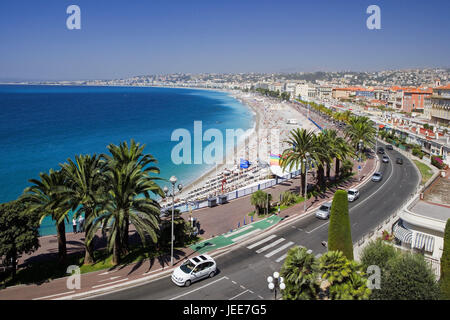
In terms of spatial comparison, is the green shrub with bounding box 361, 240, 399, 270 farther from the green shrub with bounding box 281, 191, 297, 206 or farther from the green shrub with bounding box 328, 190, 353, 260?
the green shrub with bounding box 281, 191, 297, 206

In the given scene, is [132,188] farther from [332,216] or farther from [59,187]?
[332,216]

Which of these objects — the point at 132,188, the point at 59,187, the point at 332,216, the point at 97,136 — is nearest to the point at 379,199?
the point at 332,216

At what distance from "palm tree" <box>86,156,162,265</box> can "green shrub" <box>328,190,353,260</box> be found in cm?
955

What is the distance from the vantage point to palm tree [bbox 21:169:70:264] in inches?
640

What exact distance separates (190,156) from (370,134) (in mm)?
32792

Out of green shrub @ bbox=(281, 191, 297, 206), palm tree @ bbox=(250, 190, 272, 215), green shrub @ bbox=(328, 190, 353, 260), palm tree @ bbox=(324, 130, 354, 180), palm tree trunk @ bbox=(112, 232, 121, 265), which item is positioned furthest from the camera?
palm tree @ bbox=(324, 130, 354, 180)

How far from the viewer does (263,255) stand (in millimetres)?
18922

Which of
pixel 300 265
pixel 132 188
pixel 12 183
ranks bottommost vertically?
pixel 12 183

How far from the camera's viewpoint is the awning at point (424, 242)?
1806cm

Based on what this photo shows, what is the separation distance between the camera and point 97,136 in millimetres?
81438

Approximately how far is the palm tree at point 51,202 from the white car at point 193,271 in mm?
6709

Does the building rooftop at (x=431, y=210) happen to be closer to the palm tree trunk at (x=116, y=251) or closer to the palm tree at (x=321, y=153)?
the palm tree at (x=321, y=153)

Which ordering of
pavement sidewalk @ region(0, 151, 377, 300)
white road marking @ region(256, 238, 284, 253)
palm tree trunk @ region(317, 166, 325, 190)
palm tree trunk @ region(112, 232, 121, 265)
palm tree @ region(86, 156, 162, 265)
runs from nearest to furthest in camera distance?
pavement sidewalk @ region(0, 151, 377, 300) → palm tree @ region(86, 156, 162, 265) → palm tree trunk @ region(112, 232, 121, 265) → white road marking @ region(256, 238, 284, 253) → palm tree trunk @ region(317, 166, 325, 190)

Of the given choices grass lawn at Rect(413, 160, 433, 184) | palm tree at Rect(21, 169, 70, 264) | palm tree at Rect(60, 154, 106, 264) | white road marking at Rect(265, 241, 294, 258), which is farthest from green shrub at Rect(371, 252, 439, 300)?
grass lawn at Rect(413, 160, 433, 184)
